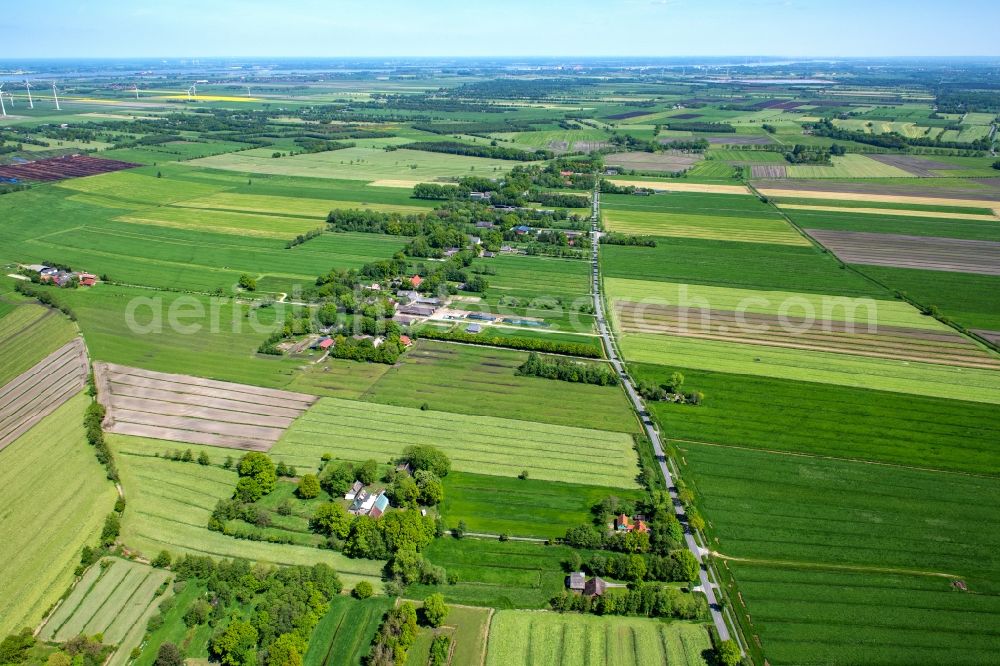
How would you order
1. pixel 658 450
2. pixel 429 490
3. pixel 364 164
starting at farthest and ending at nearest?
pixel 364 164
pixel 658 450
pixel 429 490

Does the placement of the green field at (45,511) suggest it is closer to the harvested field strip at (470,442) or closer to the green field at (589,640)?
the harvested field strip at (470,442)

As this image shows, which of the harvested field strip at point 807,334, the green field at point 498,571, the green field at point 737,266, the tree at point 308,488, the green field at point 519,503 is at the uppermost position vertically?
the green field at point 737,266

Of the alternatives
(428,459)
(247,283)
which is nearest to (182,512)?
(428,459)

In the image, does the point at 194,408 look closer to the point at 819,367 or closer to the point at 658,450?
the point at 658,450

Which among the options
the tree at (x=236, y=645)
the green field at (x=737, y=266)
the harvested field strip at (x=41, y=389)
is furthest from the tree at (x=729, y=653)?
the green field at (x=737, y=266)

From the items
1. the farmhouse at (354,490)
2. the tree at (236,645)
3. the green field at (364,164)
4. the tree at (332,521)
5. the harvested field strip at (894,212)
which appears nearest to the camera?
the tree at (236,645)
